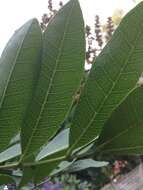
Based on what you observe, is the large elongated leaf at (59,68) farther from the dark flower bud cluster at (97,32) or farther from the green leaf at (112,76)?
the dark flower bud cluster at (97,32)

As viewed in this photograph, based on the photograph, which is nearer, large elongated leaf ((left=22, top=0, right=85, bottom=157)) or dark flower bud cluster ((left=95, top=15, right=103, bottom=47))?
large elongated leaf ((left=22, top=0, right=85, bottom=157))

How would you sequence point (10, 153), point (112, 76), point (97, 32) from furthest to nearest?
point (97, 32)
point (10, 153)
point (112, 76)

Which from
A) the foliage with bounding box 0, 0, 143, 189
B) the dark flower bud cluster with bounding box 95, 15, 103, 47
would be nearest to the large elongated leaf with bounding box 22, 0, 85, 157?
the foliage with bounding box 0, 0, 143, 189

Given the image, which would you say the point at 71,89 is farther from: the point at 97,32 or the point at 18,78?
the point at 97,32

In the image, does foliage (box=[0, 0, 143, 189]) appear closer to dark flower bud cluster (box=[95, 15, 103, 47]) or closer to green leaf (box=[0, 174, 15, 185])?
green leaf (box=[0, 174, 15, 185])

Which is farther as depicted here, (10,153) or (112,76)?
(10,153)

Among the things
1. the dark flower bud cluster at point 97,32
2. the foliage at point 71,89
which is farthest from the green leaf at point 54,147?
the dark flower bud cluster at point 97,32

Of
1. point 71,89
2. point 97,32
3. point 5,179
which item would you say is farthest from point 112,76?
point 97,32

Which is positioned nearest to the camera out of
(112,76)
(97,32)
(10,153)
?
(112,76)
